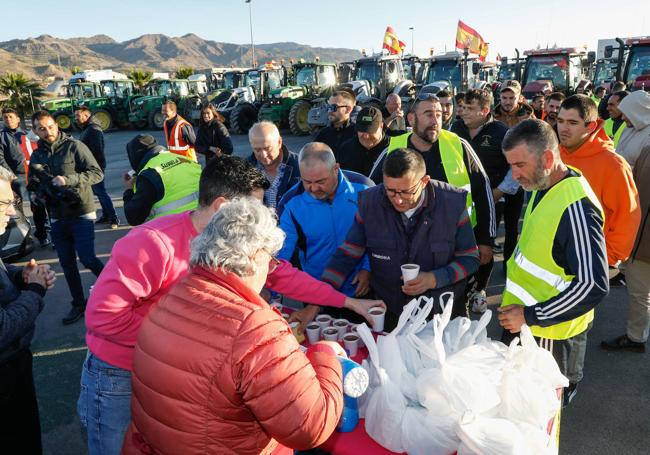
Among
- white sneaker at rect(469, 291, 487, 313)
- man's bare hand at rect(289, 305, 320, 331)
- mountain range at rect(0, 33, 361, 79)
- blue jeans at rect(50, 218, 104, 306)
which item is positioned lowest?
white sneaker at rect(469, 291, 487, 313)

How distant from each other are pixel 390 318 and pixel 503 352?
1.04 meters

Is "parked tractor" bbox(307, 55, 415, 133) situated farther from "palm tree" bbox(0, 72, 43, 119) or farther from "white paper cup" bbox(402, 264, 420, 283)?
"palm tree" bbox(0, 72, 43, 119)

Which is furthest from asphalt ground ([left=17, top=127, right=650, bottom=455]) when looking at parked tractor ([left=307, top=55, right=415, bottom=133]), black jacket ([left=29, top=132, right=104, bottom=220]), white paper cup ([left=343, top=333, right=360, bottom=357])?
parked tractor ([left=307, top=55, right=415, bottom=133])

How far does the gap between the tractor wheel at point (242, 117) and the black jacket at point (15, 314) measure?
1750 cm

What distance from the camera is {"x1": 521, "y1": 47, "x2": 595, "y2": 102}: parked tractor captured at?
13.8 meters

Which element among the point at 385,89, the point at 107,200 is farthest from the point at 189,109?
the point at 107,200

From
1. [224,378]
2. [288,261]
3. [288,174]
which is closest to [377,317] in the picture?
[288,261]

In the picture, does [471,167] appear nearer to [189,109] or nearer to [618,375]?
[618,375]

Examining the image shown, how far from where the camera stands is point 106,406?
6.36 ft

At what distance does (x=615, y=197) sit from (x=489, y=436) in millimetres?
2049

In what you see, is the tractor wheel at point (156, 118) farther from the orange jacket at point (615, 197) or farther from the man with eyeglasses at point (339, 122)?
the orange jacket at point (615, 197)

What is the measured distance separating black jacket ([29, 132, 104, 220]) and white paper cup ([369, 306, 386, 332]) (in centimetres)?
317

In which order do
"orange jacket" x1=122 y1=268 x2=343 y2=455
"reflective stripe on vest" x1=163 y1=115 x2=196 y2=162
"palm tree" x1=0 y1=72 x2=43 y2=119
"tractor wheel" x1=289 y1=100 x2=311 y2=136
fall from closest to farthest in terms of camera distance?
"orange jacket" x1=122 y1=268 x2=343 y2=455
"reflective stripe on vest" x1=163 y1=115 x2=196 y2=162
"tractor wheel" x1=289 y1=100 x2=311 y2=136
"palm tree" x1=0 y1=72 x2=43 y2=119

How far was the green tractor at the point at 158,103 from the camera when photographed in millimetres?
21641
